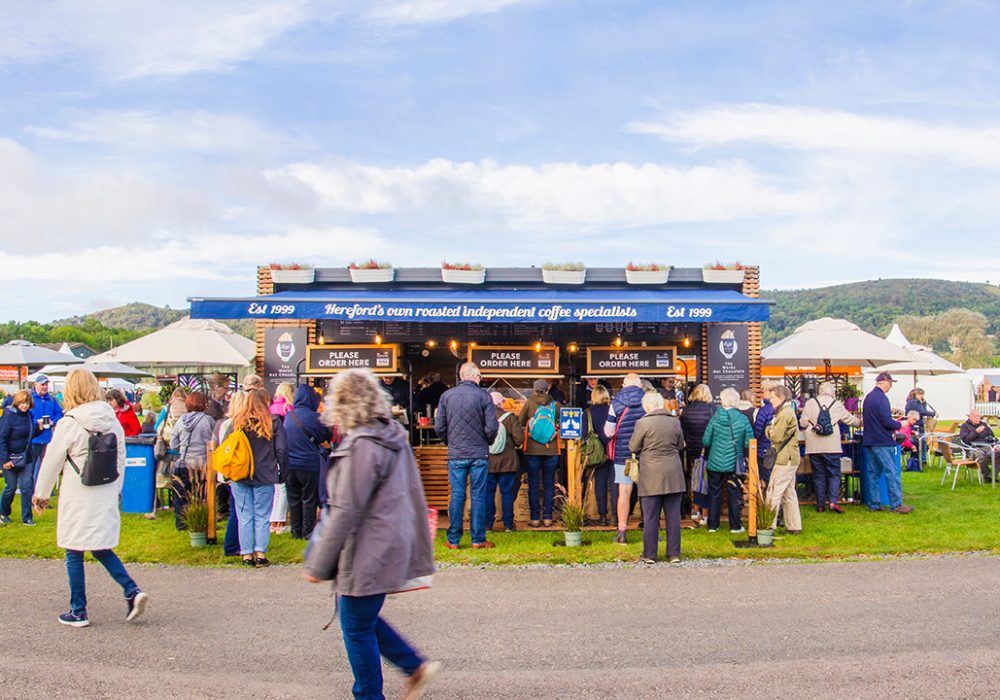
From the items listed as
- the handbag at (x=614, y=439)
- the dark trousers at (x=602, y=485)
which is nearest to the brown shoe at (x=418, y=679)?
the handbag at (x=614, y=439)

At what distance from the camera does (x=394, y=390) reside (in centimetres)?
1243

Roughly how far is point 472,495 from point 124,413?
613 cm

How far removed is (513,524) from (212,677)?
5.33 meters

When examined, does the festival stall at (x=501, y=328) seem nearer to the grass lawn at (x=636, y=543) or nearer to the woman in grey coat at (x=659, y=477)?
the grass lawn at (x=636, y=543)

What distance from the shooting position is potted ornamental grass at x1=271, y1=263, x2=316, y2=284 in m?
13.4

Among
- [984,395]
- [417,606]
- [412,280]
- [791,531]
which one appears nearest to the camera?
[417,606]

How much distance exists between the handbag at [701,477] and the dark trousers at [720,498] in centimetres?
18

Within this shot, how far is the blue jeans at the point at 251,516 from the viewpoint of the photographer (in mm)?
8234

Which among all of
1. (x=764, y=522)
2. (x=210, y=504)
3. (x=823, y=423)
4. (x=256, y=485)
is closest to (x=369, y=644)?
(x=256, y=485)

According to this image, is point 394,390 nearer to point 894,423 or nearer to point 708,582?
point 708,582

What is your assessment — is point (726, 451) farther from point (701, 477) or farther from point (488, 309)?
point (488, 309)

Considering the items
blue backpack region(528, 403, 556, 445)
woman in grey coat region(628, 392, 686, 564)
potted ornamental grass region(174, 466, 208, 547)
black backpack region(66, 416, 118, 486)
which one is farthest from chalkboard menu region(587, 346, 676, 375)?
black backpack region(66, 416, 118, 486)

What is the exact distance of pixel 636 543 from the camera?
9.30 metres

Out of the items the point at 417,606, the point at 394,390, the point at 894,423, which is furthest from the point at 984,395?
the point at 417,606
